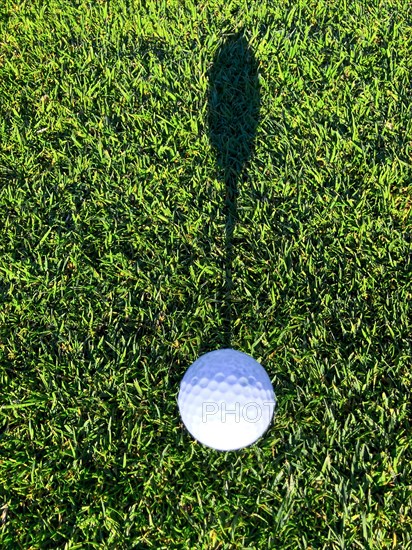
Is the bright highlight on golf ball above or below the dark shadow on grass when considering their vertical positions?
below

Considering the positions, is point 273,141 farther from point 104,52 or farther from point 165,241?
point 104,52

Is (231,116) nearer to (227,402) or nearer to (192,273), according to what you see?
(192,273)

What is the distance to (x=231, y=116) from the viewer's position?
330 centimetres

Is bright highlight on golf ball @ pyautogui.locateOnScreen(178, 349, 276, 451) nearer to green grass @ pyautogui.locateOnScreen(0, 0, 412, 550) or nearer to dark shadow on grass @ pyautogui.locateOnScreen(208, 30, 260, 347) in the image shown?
green grass @ pyautogui.locateOnScreen(0, 0, 412, 550)

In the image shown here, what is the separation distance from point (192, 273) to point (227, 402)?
0.83 meters

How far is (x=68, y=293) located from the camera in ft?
8.86

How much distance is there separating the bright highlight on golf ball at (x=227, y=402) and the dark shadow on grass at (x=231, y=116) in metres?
0.52

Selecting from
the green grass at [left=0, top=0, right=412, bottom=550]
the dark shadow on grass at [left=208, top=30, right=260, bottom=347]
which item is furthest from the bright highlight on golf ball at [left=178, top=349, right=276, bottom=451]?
the dark shadow on grass at [left=208, top=30, right=260, bottom=347]

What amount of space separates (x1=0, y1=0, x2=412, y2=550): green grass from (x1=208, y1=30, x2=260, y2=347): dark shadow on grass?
0.17ft

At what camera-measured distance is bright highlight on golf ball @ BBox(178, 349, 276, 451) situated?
2066mm

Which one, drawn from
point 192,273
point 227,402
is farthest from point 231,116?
point 227,402

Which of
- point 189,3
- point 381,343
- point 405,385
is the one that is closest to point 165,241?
point 381,343

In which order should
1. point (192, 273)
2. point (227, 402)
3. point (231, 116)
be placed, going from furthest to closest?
point (231, 116)
point (192, 273)
point (227, 402)

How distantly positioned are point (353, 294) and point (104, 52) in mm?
2423
